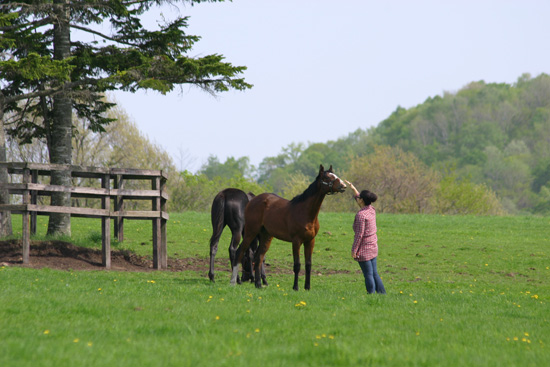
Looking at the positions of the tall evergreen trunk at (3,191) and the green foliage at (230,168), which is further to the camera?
the green foliage at (230,168)

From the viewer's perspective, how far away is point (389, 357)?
6.75 meters

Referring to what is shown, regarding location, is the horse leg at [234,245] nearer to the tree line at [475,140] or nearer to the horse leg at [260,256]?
the horse leg at [260,256]

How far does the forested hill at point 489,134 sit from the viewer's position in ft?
365

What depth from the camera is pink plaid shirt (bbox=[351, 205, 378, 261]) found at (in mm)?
12453

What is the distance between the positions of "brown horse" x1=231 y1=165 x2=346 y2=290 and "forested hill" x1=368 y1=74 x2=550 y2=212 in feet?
309

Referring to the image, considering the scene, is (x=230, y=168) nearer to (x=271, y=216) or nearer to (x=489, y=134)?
(x=489, y=134)

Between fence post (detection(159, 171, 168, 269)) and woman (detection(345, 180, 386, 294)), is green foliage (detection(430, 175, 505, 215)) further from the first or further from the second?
woman (detection(345, 180, 386, 294))

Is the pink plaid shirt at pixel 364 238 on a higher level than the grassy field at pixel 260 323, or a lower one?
higher

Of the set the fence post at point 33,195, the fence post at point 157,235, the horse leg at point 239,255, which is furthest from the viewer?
the fence post at point 157,235

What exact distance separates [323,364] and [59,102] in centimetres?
1624

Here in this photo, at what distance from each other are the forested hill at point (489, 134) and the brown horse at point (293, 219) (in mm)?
94308

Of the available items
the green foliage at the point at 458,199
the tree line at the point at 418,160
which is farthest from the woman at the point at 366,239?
the green foliage at the point at 458,199

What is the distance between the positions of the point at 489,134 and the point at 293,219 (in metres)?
128

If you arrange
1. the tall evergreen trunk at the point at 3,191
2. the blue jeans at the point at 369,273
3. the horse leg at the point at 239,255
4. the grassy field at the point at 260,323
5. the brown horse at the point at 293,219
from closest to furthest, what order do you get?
the grassy field at the point at 260,323 < the blue jeans at the point at 369,273 < the brown horse at the point at 293,219 < the horse leg at the point at 239,255 < the tall evergreen trunk at the point at 3,191
